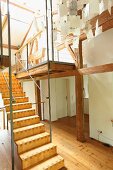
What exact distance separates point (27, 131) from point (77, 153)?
132 centimetres

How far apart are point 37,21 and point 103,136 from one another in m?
5.40

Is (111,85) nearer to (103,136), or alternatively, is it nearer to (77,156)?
(103,136)

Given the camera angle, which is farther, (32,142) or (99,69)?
(99,69)

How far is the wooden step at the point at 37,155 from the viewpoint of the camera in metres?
2.65

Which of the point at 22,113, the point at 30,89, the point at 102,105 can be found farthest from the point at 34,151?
the point at 30,89

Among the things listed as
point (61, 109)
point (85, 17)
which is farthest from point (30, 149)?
point (61, 109)

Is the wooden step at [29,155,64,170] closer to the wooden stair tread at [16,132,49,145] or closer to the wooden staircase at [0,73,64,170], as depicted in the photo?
the wooden staircase at [0,73,64,170]

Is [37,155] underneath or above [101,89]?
underneath

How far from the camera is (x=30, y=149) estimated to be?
294 centimetres

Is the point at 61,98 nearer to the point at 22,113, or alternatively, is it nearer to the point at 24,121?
the point at 22,113

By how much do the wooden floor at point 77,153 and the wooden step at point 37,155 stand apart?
434mm

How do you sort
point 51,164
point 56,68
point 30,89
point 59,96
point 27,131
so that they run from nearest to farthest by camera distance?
1. point 51,164
2. point 27,131
3. point 56,68
4. point 59,96
5. point 30,89

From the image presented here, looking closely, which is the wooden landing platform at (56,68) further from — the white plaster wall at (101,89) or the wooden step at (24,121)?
the wooden step at (24,121)

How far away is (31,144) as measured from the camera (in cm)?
296
